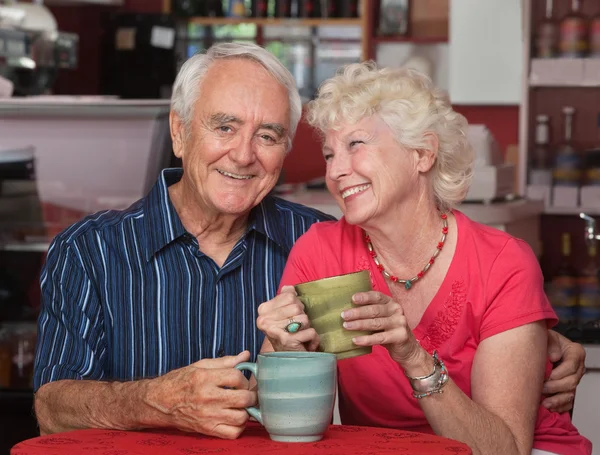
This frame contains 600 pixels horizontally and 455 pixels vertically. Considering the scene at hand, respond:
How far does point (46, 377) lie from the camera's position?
5.67ft

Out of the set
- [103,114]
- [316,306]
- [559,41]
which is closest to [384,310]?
[316,306]

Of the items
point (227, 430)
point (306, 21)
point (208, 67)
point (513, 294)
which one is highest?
point (306, 21)

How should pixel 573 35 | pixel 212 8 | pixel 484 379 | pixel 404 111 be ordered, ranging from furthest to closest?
1. pixel 212 8
2. pixel 573 35
3. pixel 404 111
4. pixel 484 379

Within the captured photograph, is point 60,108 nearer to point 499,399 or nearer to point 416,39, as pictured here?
point 499,399

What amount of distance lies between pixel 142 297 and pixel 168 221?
15 centimetres

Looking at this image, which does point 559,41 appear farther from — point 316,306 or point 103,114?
point 316,306

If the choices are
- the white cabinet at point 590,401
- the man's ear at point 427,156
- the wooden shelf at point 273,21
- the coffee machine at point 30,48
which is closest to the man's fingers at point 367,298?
the man's ear at point 427,156

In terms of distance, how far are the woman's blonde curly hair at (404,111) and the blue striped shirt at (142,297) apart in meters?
0.33

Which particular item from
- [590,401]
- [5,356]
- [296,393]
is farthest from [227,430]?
[5,356]

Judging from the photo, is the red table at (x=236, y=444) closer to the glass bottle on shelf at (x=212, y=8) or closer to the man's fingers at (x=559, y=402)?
the man's fingers at (x=559, y=402)

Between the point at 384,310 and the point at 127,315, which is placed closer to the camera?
the point at 384,310

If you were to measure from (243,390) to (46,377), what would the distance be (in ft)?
1.62

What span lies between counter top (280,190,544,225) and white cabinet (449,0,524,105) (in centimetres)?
163

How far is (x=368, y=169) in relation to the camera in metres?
1.71
